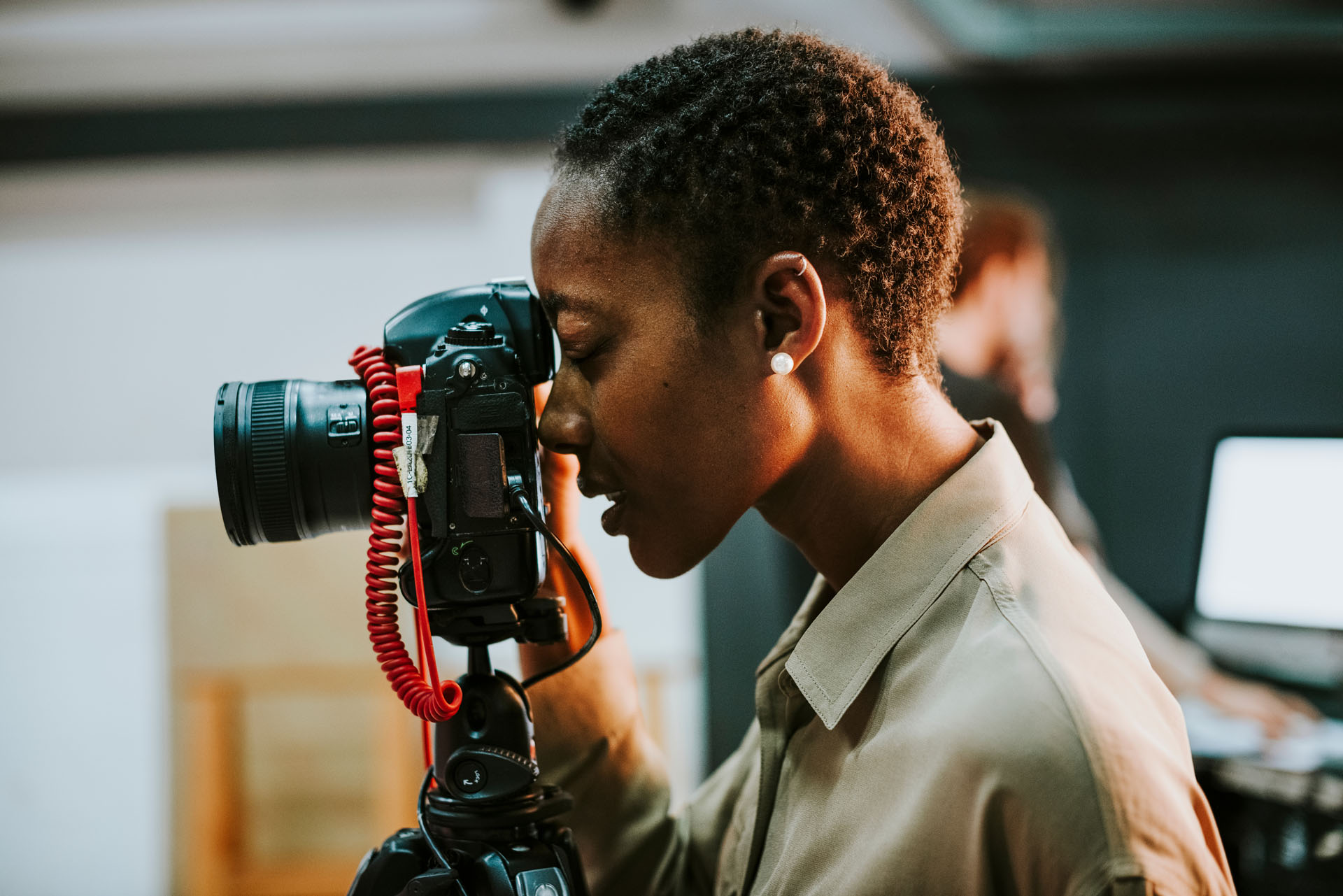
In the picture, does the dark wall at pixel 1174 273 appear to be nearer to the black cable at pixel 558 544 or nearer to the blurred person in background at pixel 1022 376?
the blurred person in background at pixel 1022 376

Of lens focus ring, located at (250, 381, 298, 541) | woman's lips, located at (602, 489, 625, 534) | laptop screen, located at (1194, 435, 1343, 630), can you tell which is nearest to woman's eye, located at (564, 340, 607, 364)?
woman's lips, located at (602, 489, 625, 534)

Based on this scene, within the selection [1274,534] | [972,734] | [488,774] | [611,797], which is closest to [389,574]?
[488,774]

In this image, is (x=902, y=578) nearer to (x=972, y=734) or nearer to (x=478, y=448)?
(x=972, y=734)

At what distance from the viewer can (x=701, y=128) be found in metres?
0.75

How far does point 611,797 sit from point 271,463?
443mm

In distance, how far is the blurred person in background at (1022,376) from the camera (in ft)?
6.09

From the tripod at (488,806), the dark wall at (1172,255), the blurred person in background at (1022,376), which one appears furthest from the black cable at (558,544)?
the dark wall at (1172,255)

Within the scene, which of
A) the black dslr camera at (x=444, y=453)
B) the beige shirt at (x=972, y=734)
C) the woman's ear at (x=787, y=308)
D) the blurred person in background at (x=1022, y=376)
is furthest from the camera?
the blurred person in background at (x=1022, y=376)

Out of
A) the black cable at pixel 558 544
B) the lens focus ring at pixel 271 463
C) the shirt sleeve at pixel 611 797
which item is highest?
the lens focus ring at pixel 271 463

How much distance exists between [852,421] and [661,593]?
1914mm

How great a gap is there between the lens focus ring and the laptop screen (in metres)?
1.94

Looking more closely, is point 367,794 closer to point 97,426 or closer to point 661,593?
point 661,593

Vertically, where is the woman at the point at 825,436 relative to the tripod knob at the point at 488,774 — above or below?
above

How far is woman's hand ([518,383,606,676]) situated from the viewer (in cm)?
94
